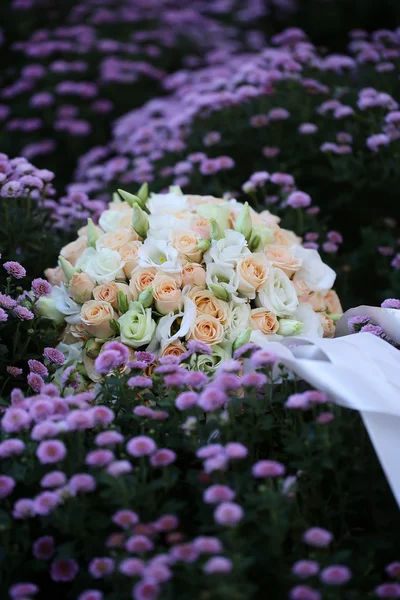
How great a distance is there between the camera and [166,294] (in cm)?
211

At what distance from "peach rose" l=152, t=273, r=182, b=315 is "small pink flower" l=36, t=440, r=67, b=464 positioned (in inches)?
27.8

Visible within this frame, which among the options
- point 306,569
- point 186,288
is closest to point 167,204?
point 186,288

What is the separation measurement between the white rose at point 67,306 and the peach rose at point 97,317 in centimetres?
6

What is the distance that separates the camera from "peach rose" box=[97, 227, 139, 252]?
2312mm

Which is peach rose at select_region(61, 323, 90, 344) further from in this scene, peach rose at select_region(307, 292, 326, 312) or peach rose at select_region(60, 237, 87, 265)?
peach rose at select_region(307, 292, 326, 312)

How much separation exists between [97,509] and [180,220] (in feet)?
3.50

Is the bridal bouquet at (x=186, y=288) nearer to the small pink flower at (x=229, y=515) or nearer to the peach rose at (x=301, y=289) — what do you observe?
the peach rose at (x=301, y=289)

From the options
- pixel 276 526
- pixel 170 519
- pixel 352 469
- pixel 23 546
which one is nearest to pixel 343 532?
pixel 352 469

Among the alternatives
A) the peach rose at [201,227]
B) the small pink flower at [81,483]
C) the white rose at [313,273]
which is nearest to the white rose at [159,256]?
the peach rose at [201,227]

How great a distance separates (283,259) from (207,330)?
391mm

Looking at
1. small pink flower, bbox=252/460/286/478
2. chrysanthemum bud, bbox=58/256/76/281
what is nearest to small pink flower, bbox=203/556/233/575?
small pink flower, bbox=252/460/286/478

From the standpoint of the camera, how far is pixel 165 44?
17.4 feet

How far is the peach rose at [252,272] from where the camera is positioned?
7.06 feet

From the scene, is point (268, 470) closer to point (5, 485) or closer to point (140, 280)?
point (5, 485)
